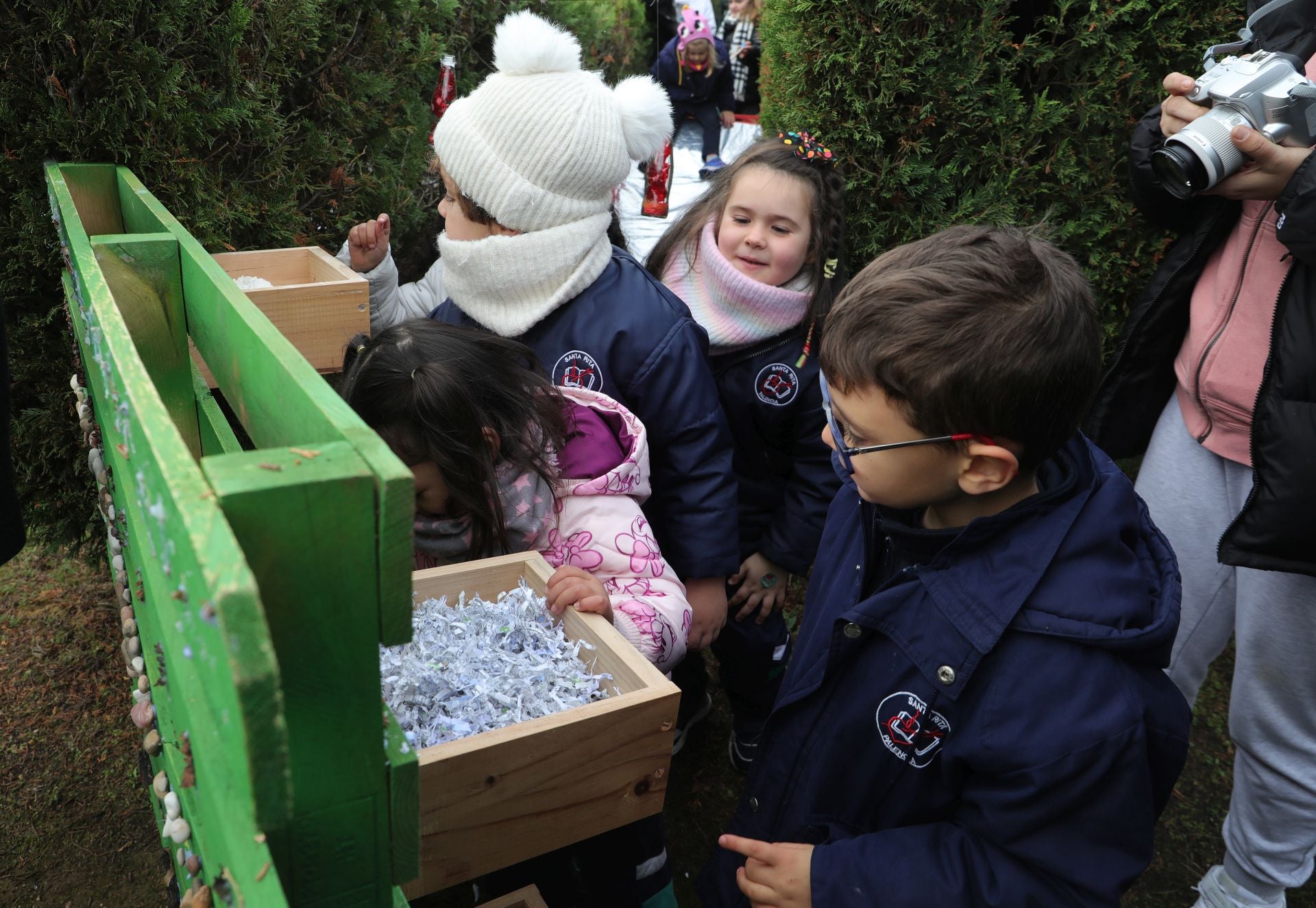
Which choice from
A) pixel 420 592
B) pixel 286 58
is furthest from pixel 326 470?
pixel 286 58

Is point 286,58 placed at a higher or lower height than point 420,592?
higher

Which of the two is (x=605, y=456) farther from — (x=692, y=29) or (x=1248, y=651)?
(x=692, y=29)

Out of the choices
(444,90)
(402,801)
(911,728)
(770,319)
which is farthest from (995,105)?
(402,801)

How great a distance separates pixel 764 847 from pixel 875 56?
121 inches

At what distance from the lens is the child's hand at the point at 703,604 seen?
2.56m

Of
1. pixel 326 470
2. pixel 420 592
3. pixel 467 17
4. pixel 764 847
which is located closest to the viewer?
pixel 326 470

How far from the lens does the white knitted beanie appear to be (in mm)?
2328

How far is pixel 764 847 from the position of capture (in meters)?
1.61

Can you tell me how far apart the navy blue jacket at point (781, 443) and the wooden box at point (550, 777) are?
133 centimetres

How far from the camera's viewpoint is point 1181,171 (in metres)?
2.26

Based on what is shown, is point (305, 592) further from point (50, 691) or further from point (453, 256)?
point (50, 691)

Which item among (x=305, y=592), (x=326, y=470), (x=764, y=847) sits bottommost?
(x=764, y=847)

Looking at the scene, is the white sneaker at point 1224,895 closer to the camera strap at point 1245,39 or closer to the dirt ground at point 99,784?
the dirt ground at point 99,784

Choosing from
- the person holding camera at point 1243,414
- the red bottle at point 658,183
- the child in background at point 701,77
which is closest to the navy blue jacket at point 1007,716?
the person holding camera at point 1243,414
